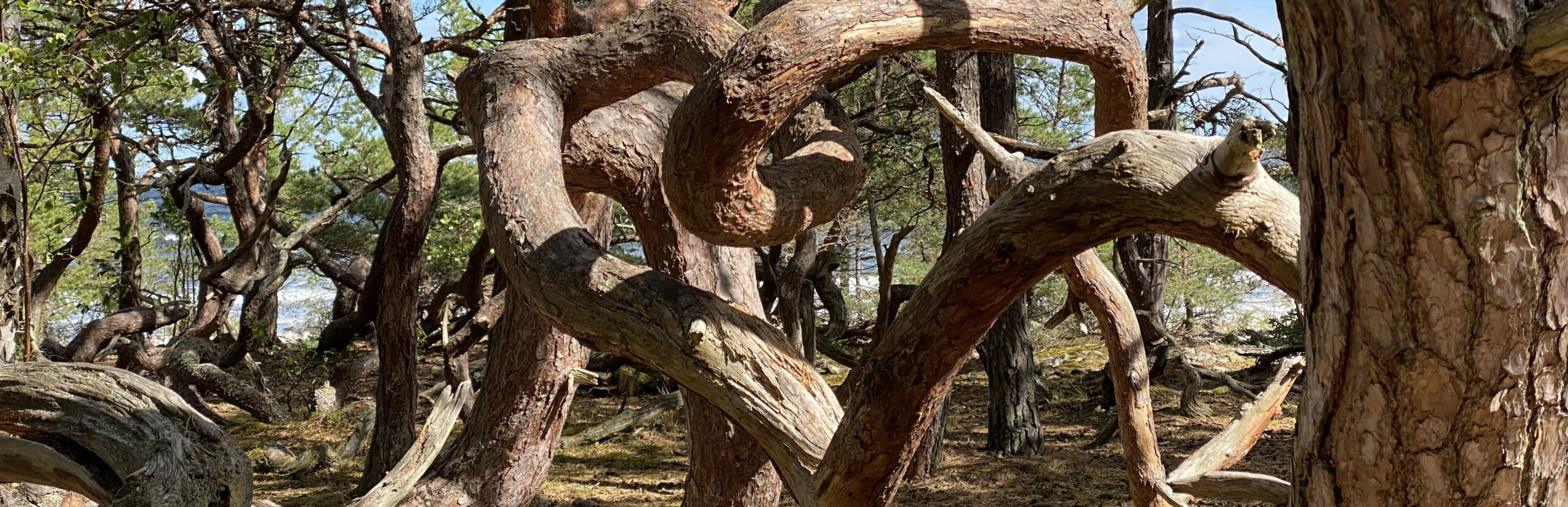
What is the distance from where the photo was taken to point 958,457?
6.31m

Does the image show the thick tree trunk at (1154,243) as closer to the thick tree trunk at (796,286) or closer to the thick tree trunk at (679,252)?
the thick tree trunk at (796,286)

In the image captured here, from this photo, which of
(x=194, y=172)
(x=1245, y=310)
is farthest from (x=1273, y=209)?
(x=1245, y=310)

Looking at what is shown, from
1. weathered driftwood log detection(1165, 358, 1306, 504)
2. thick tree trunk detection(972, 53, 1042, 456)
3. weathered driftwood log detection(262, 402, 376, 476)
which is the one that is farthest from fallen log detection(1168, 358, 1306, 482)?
weathered driftwood log detection(262, 402, 376, 476)

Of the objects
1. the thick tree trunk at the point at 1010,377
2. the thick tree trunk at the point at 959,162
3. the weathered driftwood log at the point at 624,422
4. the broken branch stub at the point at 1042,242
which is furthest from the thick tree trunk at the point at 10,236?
the thick tree trunk at the point at 1010,377

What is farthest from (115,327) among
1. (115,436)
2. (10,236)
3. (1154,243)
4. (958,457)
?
(1154,243)

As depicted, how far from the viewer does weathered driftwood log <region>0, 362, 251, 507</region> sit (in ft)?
8.87

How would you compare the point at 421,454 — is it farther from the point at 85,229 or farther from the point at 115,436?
the point at 85,229

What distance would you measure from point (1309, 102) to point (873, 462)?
0.87m

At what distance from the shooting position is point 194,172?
7.04 meters

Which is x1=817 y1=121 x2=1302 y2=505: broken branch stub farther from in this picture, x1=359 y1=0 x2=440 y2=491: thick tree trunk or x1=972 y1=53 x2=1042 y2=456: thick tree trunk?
x1=972 y1=53 x2=1042 y2=456: thick tree trunk

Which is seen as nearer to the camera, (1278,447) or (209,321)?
(1278,447)

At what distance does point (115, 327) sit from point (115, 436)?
19.0ft

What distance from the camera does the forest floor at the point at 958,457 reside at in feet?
17.8

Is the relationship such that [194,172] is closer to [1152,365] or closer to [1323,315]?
[1152,365]
